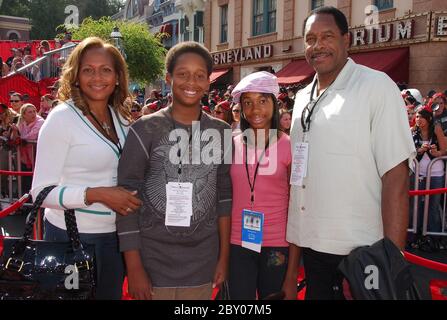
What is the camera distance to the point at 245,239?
A: 8.51 ft

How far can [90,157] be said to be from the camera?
2.34 meters

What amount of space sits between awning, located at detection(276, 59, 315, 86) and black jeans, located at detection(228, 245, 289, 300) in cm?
1437

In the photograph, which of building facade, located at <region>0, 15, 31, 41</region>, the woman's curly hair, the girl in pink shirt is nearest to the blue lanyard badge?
the girl in pink shirt

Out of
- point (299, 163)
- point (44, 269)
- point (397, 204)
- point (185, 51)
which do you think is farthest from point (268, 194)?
point (44, 269)

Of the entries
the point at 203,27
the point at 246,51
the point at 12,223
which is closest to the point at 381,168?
the point at 12,223

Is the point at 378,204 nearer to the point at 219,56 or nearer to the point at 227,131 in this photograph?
the point at 227,131

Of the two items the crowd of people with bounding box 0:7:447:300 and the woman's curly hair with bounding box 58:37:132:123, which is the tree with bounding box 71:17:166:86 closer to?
the woman's curly hair with bounding box 58:37:132:123

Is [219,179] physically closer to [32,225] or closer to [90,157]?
[90,157]

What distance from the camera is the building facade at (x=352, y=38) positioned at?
13250mm

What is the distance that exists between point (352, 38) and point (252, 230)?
48.0 ft

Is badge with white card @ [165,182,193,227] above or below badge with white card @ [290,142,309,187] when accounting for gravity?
below

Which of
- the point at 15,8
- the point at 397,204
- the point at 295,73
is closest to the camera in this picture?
the point at 397,204

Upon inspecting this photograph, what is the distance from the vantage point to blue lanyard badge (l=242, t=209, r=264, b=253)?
2561 millimetres
